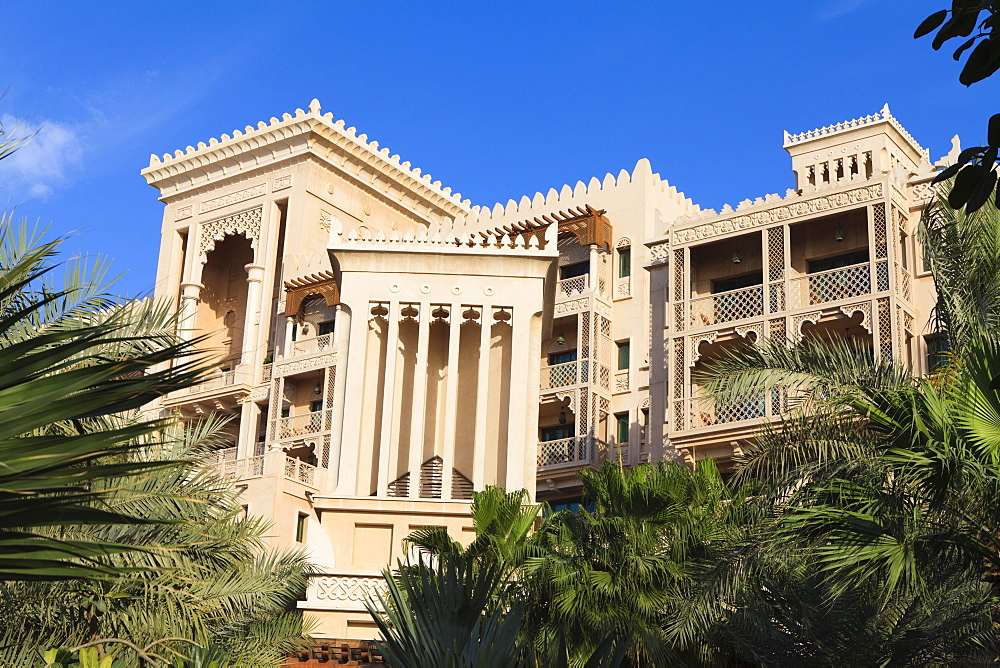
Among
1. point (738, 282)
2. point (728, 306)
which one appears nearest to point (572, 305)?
point (738, 282)

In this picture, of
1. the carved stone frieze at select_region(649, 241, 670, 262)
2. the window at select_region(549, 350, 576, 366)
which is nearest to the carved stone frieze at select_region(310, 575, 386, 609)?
the carved stone frieze at select_region(649, 241, 670, 262)

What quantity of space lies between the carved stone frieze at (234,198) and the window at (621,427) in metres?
13.8

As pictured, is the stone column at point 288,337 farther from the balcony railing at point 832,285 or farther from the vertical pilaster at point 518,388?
the vertical pilaster at point 518,388

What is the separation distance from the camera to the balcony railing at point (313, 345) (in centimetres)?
3909

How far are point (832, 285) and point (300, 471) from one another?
48.8 ft

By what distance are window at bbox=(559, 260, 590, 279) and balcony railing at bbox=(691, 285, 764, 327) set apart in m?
5.77

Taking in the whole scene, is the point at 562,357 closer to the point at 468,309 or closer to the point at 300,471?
the point at 300,471

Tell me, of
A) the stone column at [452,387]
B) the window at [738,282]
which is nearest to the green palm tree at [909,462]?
the stone column at [452,387]

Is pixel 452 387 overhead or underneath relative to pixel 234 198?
underneath

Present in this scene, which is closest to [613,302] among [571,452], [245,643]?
[571,452]

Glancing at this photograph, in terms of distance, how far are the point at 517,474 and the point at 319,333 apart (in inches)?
761

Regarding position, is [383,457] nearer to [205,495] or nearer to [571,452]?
[205,495]

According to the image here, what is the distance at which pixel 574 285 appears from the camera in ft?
120

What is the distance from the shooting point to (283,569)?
2042cm
